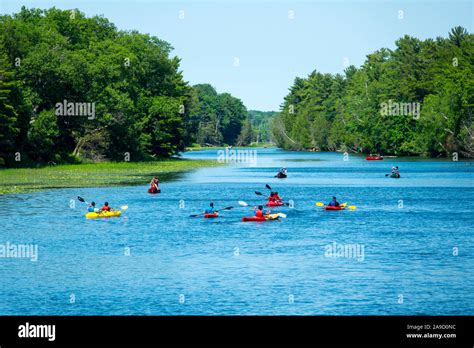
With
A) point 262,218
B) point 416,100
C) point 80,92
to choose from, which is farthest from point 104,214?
point 416,100

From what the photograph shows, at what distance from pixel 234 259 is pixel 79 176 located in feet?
165

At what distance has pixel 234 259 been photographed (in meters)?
36.8

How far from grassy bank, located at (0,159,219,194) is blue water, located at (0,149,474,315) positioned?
6.54 metres

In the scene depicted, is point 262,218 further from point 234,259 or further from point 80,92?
point 80,92

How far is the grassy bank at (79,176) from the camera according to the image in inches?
2827

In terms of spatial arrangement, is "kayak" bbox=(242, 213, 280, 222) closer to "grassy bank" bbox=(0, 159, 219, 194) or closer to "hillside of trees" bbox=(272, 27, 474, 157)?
"grassy bank" bbox=(0, 159, 219, 194)

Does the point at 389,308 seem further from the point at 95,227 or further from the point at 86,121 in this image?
the point at 86,121

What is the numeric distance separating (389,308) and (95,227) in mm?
25183

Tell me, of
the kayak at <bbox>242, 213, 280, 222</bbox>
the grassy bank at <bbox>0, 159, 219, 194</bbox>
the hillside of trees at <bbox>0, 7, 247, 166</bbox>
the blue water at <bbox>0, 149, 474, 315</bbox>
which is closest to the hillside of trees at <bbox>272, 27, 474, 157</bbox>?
the hillside of trees at <bbox>0, 7, 247, 166</bbox>

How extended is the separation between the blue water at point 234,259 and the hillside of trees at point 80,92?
1000 inches

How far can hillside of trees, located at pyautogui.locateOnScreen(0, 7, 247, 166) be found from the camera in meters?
89.6

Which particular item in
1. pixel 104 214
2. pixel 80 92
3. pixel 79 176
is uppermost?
pixel 80 92

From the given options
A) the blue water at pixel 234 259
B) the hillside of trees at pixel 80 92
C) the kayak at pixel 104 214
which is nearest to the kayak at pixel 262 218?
the blue water at pixel 234 259

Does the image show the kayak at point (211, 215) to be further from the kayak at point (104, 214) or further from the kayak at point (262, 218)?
the kayak at point (104, 214)
